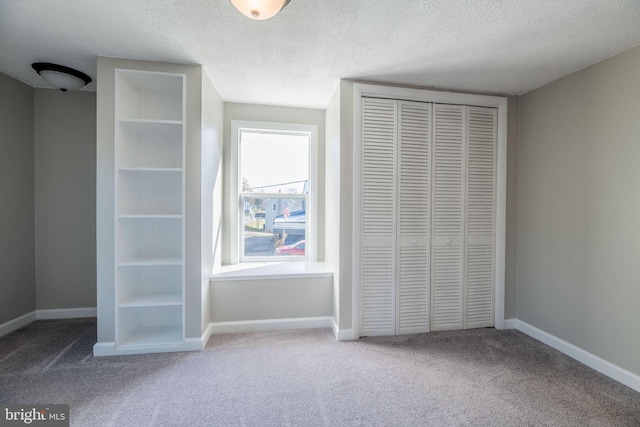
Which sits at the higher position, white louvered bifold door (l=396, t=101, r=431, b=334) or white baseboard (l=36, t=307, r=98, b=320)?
white louvered bifold door (l=396, t=101, r=431, b=334)

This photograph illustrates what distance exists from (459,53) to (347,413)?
8.60 feet

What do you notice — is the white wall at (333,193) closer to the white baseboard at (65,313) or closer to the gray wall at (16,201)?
the white baseboard at (65,313)

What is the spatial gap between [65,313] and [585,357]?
4946 millimetres

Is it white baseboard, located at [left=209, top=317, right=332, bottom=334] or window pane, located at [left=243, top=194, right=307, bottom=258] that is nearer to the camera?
white baseboard, located at [left=209, top=317, right=332, bottom=334]

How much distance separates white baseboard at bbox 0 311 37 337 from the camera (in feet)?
8.44

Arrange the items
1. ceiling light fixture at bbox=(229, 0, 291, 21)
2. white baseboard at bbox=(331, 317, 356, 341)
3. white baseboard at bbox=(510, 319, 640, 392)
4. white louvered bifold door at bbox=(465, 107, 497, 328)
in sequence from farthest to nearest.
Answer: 1. white louvered bifold door at bbox=(465, 107, 497, 328)
2. white baseboard at bbox=(331, 317, 356, 341)
3. white baseboard at bbox=(510, 319, 640, 392)
4. ceiling light fixture at bbox=(229, 0, 291, 21)

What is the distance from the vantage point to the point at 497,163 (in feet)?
9.18

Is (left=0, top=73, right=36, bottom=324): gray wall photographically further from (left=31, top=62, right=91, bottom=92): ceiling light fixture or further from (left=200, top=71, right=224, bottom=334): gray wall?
(left=200, top=71, right=224, bottom=334): gray wall

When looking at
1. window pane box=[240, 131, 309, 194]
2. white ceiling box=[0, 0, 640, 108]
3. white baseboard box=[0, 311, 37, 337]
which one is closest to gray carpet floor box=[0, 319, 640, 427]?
white baseboard box=[0, 311, 37, 337]

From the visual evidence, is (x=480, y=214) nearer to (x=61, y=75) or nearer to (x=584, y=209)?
(x=584, y=209)

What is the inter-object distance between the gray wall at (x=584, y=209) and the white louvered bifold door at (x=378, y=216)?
138cm

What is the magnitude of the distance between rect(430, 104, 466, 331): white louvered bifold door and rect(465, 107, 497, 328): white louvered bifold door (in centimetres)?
9

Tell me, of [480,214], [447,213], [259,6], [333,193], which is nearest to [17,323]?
[333,193]

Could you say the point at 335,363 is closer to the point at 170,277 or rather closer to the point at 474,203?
the point at 170,277
